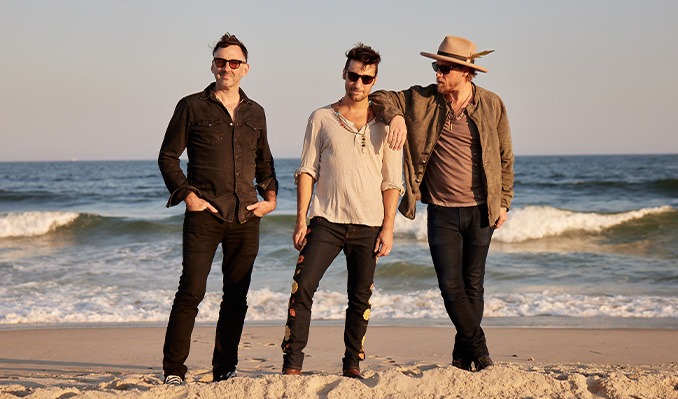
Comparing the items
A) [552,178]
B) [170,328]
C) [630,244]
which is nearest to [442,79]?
[170,328]

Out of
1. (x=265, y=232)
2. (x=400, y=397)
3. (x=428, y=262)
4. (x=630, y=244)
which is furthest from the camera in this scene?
(x=265, y=232)

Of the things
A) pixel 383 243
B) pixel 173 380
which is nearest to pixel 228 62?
pixel 383 243

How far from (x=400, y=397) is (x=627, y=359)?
2999 mm

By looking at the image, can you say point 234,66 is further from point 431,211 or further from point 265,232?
point 265,232

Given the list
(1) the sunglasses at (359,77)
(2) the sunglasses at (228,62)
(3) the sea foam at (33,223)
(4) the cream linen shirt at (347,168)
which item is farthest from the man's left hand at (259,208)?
(3) the sea foam at (33,223)

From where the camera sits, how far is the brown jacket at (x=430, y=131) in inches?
172

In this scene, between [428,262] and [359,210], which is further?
[428,262]

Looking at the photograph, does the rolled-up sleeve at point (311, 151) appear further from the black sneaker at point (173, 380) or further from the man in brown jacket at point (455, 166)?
the black sneaker at point (173, 380)

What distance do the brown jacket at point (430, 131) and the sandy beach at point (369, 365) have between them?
0.93 metres

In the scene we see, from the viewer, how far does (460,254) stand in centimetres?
446

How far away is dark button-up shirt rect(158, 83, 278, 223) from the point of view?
434 cm

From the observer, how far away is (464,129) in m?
4.43

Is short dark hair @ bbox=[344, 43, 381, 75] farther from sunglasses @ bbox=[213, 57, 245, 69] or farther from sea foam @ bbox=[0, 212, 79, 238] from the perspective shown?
sea foam @ bbox=[0, 212, 79, 238]

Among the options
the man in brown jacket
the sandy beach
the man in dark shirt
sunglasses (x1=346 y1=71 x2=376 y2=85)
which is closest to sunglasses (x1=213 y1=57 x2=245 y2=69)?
the man in dark shirt
